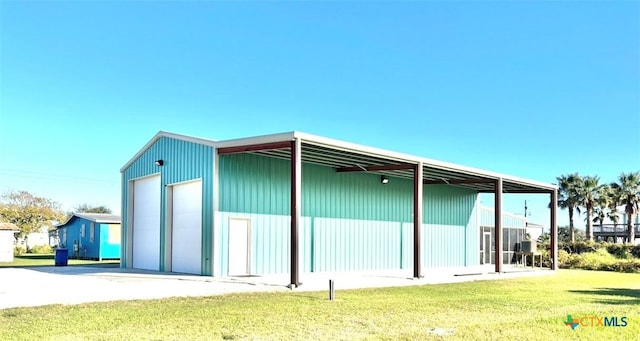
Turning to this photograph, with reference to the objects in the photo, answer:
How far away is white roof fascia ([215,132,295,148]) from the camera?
1444cm

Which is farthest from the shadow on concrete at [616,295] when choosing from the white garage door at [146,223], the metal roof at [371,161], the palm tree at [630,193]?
the palm tree at [630,193]

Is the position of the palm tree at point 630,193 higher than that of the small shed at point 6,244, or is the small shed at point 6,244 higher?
the palm tree at point 630,193

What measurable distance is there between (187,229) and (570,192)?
38.4m

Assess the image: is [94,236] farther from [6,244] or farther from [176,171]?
[176,171]

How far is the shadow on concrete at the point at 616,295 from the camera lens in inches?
479

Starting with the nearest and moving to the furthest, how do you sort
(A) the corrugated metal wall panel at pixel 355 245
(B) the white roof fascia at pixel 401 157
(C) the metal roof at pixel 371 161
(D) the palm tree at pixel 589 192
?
(B) the white roof fascia at pixel 401 157 → (C) the metal roof at pixel 371 161 → (A) the corrugated metal wall panel at pixel 355 245 → (D) the palm tree at pixel 589 192

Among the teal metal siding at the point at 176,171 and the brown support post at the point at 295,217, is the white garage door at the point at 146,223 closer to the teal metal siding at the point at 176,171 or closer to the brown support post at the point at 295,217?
the teal metal siding at the point at 176,171

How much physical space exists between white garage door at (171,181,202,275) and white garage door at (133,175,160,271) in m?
0.99

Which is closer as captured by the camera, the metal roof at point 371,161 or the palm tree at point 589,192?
the metal roof at point 371,161

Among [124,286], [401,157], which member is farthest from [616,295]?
[124,286]

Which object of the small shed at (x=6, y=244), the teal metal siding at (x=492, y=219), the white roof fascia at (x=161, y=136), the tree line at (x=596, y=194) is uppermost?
the white roof fascia at (x=161, y=136)

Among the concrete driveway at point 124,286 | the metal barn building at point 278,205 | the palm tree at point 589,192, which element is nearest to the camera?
the concrete driveway at point 124,286

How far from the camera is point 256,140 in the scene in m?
15.3

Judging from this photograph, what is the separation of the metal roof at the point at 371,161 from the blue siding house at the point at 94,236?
40.5ft
